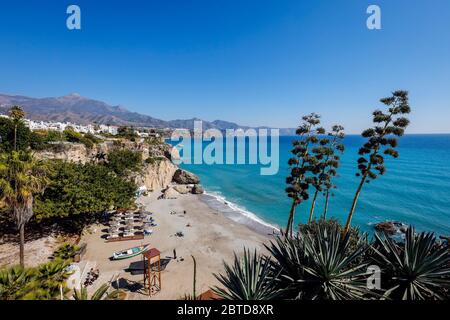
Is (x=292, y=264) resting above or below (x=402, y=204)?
above

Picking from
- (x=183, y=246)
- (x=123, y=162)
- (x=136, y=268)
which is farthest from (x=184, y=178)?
(x=136, y=268)

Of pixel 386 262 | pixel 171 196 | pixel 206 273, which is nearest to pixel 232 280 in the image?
pixel 386 262

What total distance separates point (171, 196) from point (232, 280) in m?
39.1

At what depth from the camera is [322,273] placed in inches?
232

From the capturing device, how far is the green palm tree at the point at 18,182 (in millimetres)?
11461

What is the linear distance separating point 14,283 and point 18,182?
7.71m

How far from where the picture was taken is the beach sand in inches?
631

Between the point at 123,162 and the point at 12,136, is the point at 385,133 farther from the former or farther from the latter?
the point at 12,136

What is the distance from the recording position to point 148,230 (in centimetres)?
2578

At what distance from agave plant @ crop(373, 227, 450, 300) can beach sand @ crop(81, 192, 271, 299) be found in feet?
31.8

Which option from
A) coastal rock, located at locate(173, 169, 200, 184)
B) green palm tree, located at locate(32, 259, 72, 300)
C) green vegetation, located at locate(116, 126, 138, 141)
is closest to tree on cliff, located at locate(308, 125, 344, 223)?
green palm tree, located at locate(32, 259, 72, 300)

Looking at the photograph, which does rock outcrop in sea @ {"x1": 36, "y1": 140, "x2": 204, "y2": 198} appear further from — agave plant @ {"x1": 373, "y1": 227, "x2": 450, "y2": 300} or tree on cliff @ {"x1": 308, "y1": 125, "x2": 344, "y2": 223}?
agave plant @ {"x1": 373, "y1": 227, "x2": 450, "y2": 300}

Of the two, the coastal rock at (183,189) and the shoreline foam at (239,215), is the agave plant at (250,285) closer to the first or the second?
the shoreline foam at (239,215)
